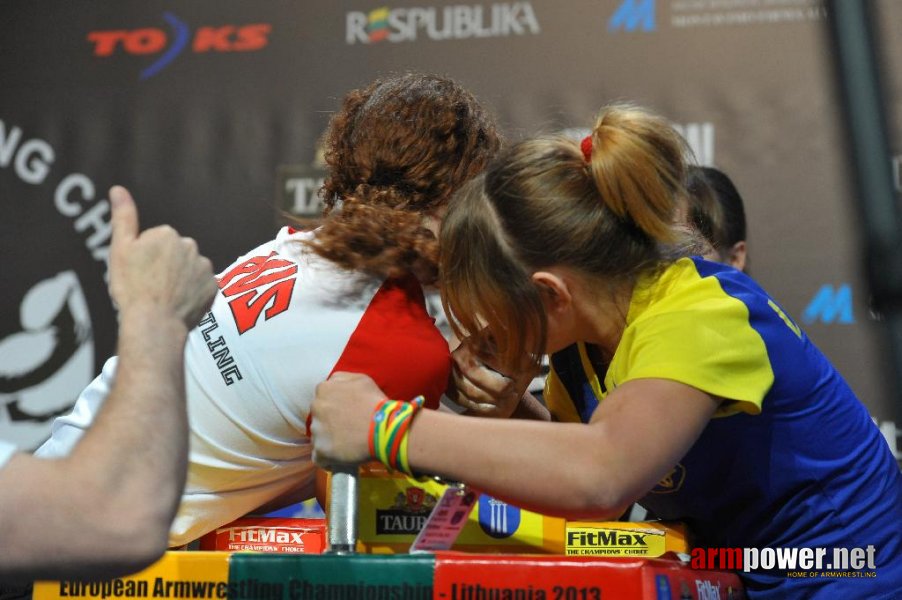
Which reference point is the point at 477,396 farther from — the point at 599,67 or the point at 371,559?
the point at 599,67

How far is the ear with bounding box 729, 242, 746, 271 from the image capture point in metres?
2.39

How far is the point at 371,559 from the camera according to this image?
95 centimetres

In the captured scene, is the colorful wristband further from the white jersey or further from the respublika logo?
the respublika logo

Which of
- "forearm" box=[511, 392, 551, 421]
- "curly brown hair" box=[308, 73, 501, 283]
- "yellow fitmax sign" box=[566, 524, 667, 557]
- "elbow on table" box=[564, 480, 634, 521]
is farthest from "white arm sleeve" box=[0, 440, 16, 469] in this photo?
"forearm" box=[511, 392, 551, 421]

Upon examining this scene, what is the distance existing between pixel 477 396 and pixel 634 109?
1.48 feet

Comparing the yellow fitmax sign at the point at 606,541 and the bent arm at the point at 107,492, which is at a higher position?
the bent arm at the point at 107,492

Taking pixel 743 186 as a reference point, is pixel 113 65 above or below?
above

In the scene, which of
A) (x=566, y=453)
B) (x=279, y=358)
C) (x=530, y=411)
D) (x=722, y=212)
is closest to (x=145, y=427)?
(x=566, y=453)

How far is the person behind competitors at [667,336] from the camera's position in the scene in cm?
110

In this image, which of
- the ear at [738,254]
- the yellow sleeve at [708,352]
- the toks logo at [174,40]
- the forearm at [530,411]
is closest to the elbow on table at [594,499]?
the yellow sleeve at [708,352]

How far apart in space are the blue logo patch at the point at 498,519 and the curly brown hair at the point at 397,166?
0.31 meters

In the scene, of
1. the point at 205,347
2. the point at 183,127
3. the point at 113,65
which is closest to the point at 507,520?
the point at 205,347

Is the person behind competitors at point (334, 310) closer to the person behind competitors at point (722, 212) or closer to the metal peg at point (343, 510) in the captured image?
the metal peg at point (343, 510)

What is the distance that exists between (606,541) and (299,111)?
1.76 m
